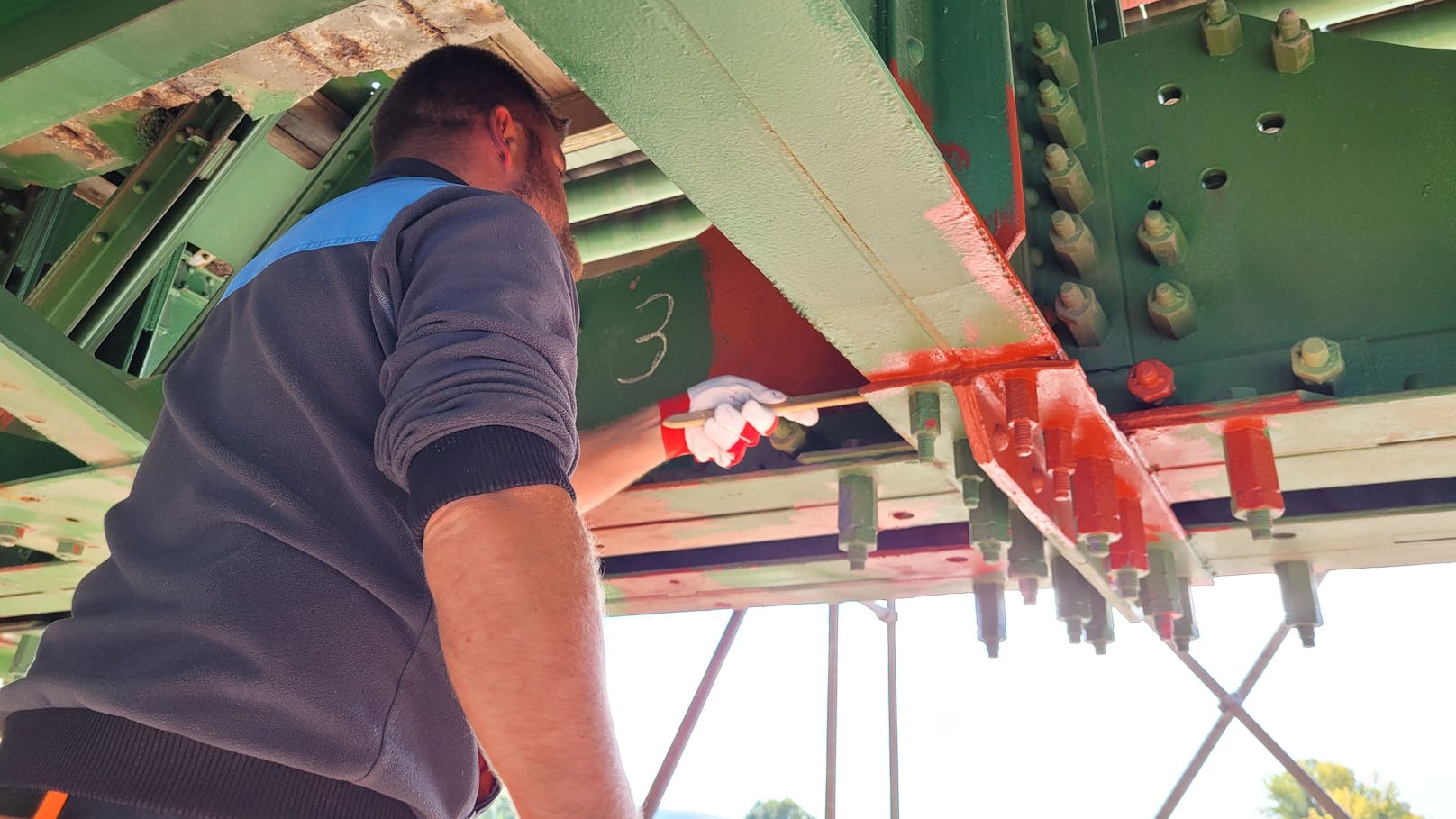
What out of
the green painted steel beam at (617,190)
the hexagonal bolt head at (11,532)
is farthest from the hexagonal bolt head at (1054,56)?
the hexagonal bolt head at (11,532)

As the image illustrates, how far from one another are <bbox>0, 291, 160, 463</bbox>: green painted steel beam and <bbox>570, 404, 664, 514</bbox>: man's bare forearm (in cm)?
107

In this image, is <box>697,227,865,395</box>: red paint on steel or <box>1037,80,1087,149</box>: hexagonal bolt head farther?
<box>697,227,865,395</box>: red paint on steel

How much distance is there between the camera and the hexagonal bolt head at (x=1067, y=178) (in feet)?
7.91

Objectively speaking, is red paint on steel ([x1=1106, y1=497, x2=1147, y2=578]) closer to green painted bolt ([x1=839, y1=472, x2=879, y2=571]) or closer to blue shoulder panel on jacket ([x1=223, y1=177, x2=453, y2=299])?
green painted bolt ([x1=839, y1=472, x2=879, y2=571])

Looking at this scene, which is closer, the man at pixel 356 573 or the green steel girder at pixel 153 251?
the man at pixel 356 573

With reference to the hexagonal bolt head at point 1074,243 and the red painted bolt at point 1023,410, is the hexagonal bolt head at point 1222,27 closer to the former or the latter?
the hexagonal bolt head at point 1074,243

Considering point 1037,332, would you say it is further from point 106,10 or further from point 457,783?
point 106,10

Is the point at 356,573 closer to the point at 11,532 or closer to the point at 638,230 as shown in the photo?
the point at 638,230

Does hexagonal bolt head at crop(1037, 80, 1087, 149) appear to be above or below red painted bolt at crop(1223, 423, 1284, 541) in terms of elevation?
above

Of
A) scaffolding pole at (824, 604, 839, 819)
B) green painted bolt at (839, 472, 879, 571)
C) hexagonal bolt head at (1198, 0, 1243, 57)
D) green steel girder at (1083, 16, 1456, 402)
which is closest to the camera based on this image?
green steel girder at (1083, 16, 1456, 402)

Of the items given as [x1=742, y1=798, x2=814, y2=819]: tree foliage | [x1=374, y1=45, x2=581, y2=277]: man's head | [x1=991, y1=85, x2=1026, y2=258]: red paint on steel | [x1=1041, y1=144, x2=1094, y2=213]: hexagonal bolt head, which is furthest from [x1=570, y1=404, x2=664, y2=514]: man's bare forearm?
[x1=742, y1=798, x2=814, y2=819]: tree foliage

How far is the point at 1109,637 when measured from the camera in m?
3.14

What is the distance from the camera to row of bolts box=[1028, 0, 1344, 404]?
7.59 ft

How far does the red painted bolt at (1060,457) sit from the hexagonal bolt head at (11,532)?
295 centimetres
